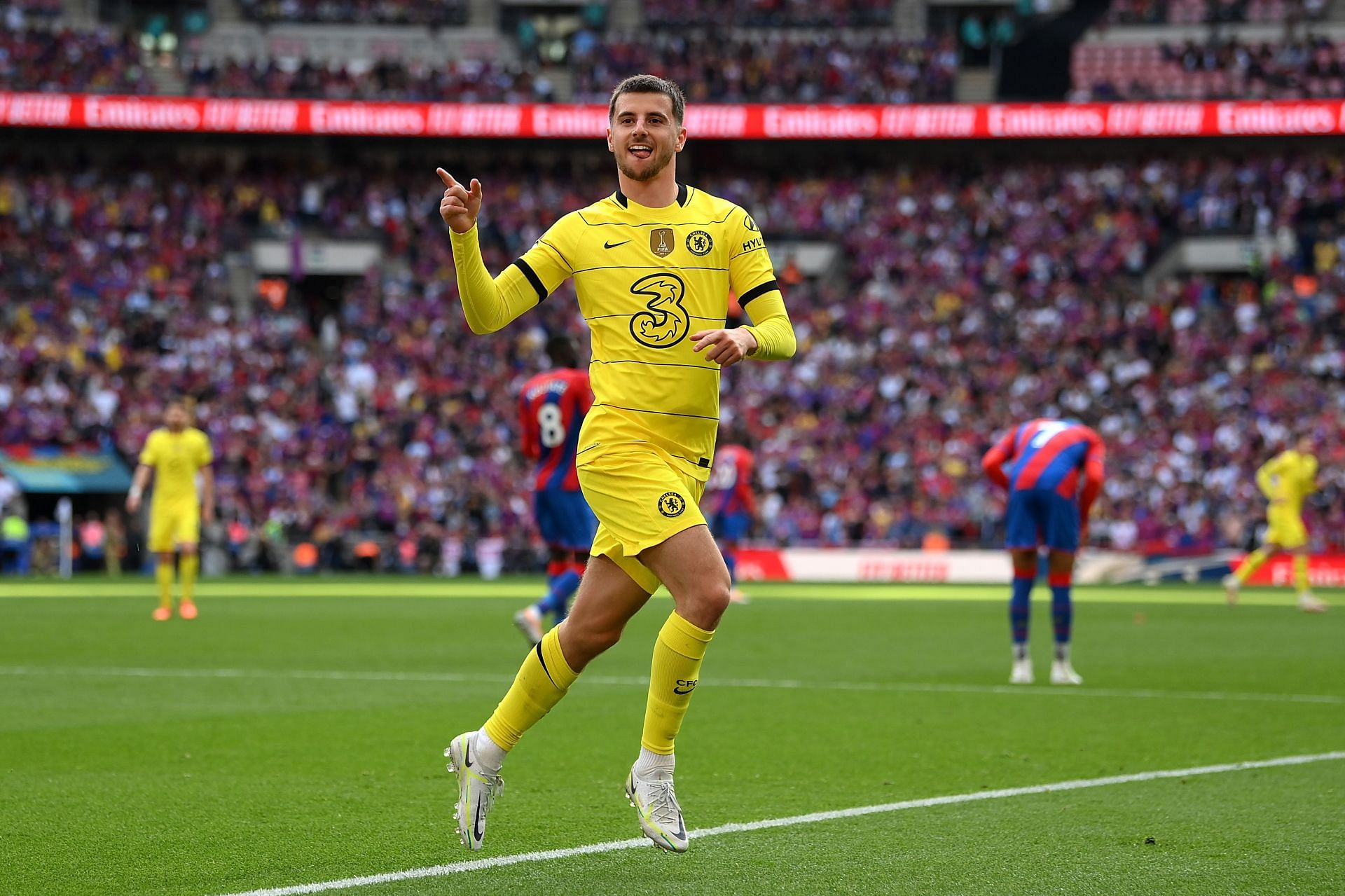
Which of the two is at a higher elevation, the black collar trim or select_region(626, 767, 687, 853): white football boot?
the black collar trim

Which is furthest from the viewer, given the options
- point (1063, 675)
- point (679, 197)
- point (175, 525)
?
point (175, 525)

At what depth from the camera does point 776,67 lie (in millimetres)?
43094

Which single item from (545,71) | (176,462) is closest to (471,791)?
(176,462)

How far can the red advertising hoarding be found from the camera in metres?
38.9

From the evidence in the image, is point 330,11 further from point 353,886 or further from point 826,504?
point 353,886

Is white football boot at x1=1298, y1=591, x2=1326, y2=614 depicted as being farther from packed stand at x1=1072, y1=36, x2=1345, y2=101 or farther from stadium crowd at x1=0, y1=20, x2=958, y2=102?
stadium crowd at x1=0, y1=20, x2=958, y2=102

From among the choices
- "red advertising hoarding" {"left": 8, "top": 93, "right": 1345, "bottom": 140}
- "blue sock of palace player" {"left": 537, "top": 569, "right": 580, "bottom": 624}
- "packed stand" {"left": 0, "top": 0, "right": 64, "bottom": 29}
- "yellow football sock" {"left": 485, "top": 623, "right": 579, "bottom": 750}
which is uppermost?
"packed stand" {"left": 0, "top": 0, "right": 64, "bottom": 29}

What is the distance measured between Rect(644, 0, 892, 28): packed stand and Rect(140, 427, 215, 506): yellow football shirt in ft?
95.7

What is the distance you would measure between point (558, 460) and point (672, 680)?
822 centimetres

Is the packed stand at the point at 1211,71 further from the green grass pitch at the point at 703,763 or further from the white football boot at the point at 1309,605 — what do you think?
the green grass pitch at the point at 703,763

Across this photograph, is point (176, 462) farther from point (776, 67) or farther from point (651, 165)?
point (776, 67)

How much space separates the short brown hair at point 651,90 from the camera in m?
5.73

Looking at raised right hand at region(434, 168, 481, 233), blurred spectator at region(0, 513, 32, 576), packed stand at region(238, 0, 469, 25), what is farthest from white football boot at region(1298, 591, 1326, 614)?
packed stand at region(238, 0, 469, 25)

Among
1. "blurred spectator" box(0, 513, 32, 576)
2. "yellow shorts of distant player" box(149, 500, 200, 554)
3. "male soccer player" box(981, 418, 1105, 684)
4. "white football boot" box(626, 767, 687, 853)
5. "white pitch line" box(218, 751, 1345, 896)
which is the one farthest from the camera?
"blurred spectator" box(0, 513, 32, 576)
